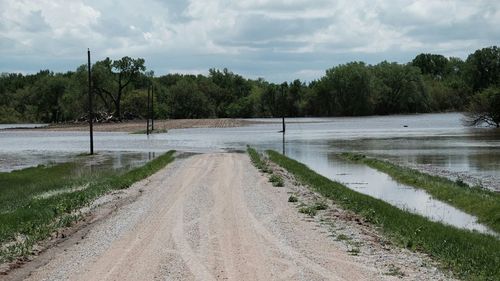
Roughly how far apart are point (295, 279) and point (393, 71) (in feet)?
552

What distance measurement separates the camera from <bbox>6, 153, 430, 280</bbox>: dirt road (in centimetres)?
998

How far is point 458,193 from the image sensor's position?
67.7 feet

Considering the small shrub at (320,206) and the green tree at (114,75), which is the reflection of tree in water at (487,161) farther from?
the green tree at (114,75)

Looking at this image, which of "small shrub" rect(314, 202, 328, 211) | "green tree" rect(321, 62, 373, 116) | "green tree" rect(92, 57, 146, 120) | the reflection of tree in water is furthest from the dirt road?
"green tree" rect(321, 62, 373, 116)

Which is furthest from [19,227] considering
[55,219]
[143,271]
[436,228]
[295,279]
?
[436,228]

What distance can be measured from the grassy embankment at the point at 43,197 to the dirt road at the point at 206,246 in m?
1.00

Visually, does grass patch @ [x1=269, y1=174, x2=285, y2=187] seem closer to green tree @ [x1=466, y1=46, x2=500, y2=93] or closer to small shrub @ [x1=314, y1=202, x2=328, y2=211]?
small shrub @ [x1=314, y1=202, x2=328, y2=211]

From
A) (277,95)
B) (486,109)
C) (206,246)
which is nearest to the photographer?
(206,246)

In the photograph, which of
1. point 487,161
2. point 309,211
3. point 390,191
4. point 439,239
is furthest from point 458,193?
point 487,161

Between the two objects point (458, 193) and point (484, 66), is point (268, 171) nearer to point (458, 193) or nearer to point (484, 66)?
point (458, 193)

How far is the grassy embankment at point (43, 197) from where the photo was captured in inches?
538

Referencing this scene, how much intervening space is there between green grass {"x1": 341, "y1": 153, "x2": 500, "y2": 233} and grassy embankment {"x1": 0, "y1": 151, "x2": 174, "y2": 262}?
10.7 metres

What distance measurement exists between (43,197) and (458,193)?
43.7 feet

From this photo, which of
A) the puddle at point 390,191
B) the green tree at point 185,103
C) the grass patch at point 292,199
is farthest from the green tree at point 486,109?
the green tree at point 185,103
